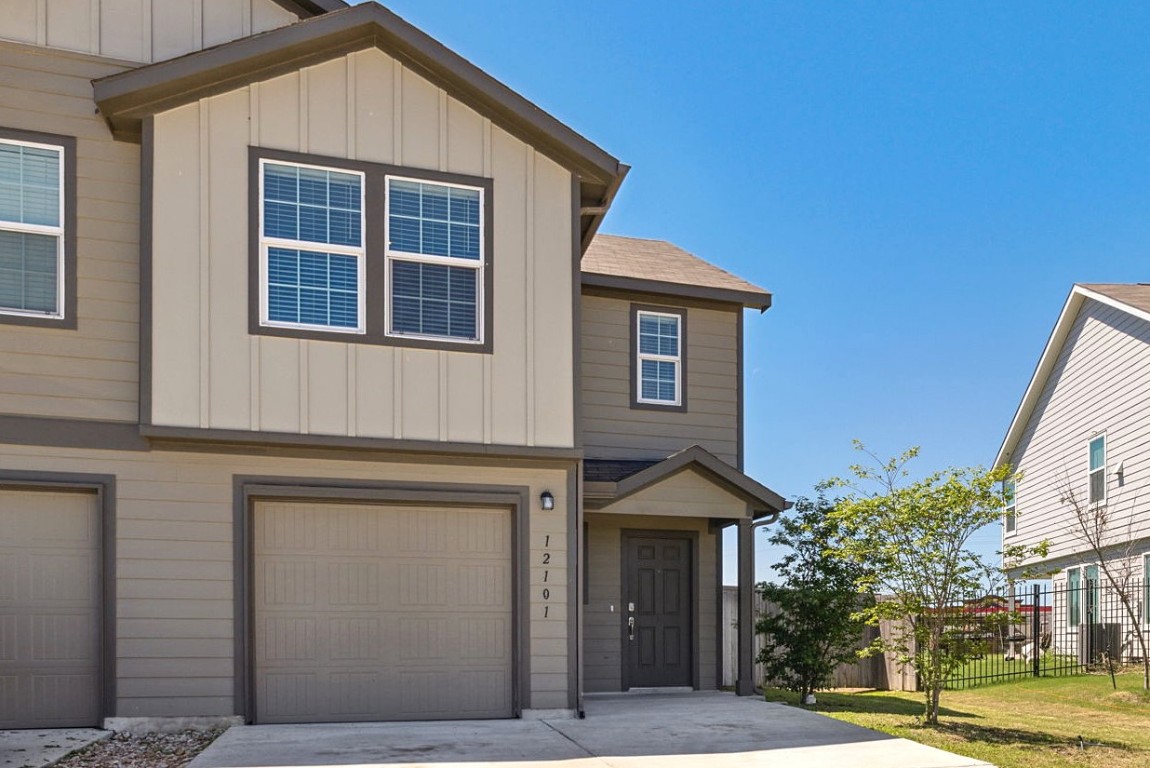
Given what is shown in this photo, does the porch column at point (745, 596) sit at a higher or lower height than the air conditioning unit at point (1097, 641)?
higher

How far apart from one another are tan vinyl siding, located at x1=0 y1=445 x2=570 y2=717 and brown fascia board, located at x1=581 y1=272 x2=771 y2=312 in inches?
190

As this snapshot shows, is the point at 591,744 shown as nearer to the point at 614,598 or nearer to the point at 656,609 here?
the point at 614,598

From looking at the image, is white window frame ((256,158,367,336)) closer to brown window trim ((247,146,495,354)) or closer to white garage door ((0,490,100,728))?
brown window trim ((247,146,495,354))

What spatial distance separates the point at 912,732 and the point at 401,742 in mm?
5044

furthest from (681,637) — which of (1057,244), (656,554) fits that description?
(1057,244)

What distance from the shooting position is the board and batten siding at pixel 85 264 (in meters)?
9.44

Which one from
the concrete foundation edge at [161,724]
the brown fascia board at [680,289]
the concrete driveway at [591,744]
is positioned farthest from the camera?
the brown fascia board at [680,289]

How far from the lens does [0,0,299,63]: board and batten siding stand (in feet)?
32.0

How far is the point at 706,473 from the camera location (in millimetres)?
12969

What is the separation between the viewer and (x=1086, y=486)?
22.0 metres

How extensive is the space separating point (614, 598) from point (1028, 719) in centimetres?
497

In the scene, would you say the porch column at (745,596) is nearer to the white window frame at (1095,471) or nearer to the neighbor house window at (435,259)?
the neighbor house window at (435,259)

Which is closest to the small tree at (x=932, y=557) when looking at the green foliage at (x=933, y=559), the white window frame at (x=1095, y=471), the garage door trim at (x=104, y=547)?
the green foliage at (x=933, y=559)

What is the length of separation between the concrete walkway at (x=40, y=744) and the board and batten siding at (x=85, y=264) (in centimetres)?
262
